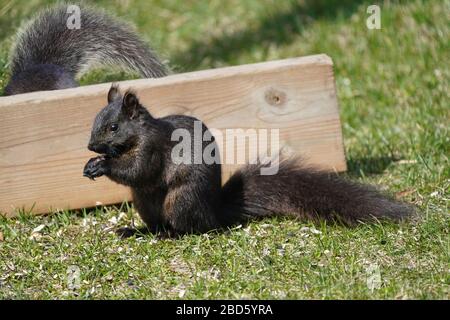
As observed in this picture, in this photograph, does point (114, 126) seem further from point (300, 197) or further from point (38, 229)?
point (300, 197)

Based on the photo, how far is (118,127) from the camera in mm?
4496

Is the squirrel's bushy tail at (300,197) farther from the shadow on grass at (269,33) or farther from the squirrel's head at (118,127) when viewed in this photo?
the shadow on grass at (269,33)

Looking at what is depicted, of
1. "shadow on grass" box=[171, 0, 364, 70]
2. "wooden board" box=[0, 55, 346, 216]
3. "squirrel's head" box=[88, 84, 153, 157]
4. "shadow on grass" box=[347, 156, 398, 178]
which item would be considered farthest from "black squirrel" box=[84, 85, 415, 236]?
"shadow on grass" box=[171, 0, 364, 70]

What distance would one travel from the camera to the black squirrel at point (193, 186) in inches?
179

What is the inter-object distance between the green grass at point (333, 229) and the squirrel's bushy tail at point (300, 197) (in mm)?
79

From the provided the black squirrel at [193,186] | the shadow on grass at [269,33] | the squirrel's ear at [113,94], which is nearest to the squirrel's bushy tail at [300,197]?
the black squirrel at [193,186]

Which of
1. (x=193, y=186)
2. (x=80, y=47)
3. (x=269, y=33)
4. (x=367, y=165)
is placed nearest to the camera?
(x=193, y=186)

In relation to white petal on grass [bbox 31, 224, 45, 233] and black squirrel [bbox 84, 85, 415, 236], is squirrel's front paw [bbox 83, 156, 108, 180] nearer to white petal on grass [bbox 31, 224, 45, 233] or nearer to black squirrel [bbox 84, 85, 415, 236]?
black squirrel [bbox 84, 85, 415, 236]

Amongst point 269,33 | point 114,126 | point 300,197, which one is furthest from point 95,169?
point 269,33

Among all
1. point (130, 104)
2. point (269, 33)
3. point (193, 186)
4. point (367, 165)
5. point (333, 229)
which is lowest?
point (269, 33)

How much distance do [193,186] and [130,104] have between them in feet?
1.78

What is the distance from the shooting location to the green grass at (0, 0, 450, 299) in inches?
162

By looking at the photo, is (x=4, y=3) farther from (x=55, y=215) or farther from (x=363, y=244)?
(x=363, y=244)
